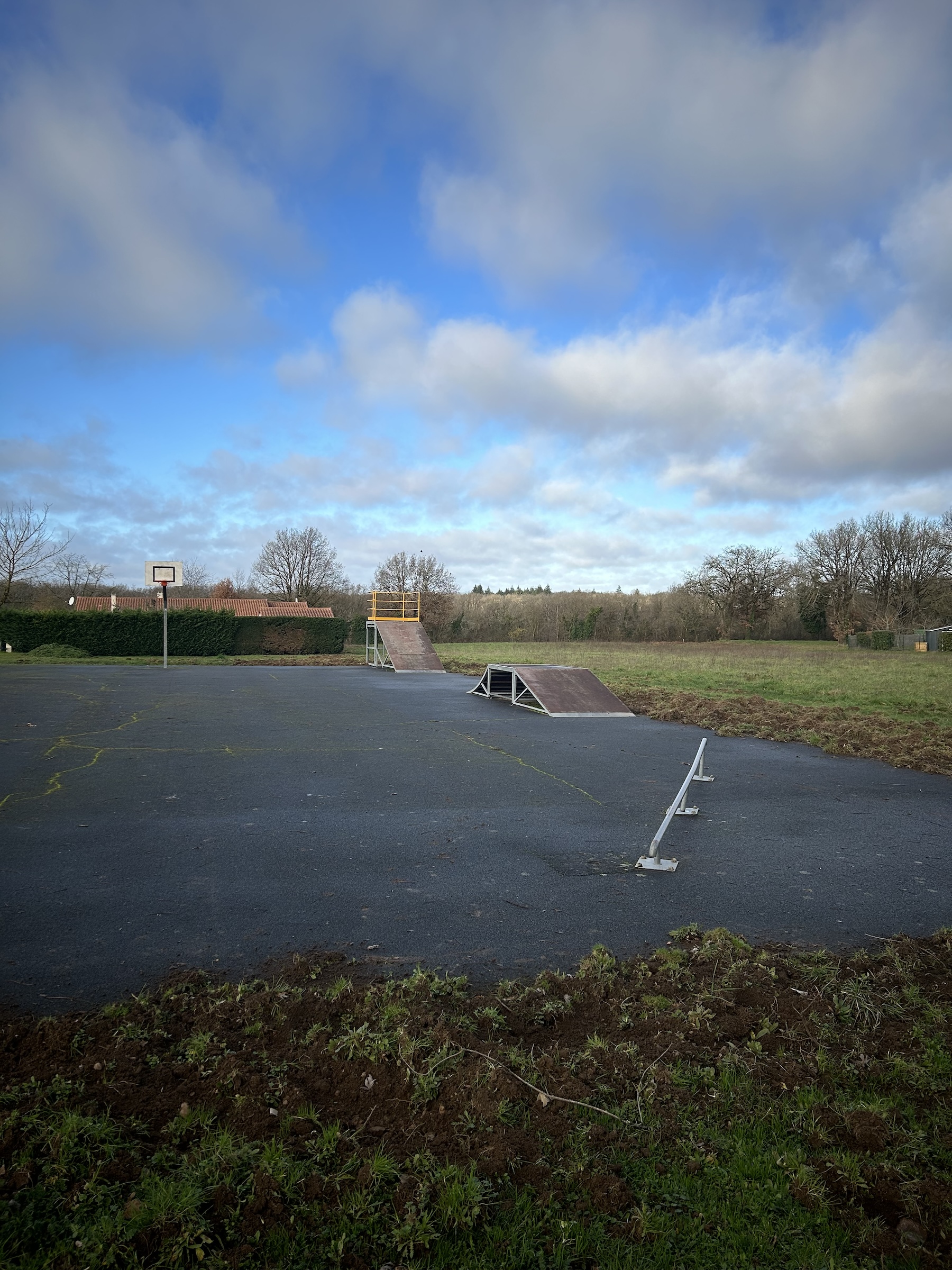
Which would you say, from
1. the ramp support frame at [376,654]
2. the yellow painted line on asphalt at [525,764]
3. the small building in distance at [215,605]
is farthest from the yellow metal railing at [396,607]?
the yellow painted line on asphalt at [525,764]

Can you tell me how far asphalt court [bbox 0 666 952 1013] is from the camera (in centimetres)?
384

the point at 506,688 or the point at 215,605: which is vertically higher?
the point at 215,605

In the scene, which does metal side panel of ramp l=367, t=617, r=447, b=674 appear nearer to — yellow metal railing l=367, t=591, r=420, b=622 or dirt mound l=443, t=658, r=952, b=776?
yellow metal railing l=367, t=591, r=420, b=622

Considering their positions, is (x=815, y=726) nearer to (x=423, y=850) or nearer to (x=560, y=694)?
(x=560, y=694)

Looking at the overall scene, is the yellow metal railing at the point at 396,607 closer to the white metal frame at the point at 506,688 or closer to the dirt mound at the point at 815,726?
the white metal frame at the point at 506,688

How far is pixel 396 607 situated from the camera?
42.3 m

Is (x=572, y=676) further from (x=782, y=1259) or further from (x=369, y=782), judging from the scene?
(x=782, y=1259)

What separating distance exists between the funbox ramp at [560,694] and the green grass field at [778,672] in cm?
326

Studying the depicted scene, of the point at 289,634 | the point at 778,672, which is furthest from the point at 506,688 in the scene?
the point at 289,634

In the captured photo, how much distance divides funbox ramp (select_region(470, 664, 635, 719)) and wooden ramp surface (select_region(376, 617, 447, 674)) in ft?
26.4

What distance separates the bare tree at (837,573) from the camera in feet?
160

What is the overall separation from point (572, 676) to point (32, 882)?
11155mm

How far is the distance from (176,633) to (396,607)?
1285 centimetres

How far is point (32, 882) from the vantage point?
4.52m
